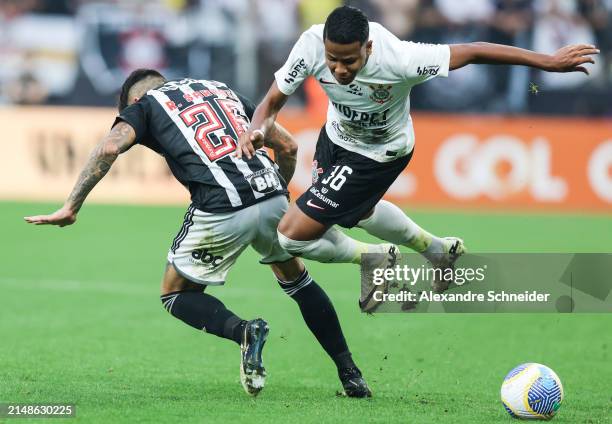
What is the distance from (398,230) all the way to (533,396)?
180 cm

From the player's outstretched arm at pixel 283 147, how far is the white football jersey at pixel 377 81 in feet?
1.13

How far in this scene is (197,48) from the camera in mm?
19922

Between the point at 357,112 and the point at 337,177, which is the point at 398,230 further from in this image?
the point at 357,112

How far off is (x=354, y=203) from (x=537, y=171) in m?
11.9

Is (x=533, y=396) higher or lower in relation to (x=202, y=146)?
lower

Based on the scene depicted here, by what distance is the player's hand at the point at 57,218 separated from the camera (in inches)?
242

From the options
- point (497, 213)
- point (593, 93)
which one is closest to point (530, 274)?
point (497, 213)

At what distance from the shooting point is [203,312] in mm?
6574

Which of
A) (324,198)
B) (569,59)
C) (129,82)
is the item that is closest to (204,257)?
(324,198)

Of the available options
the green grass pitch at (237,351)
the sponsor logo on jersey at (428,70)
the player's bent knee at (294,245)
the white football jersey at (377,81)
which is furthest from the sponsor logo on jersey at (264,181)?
the green grass pitch at (237,351)

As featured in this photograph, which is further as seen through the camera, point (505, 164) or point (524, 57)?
point (505, 164)

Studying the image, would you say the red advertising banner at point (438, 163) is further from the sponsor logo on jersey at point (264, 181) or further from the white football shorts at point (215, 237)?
the white football shorts at point (215, 237)

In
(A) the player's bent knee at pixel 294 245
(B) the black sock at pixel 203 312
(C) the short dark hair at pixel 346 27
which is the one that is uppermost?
(C) the short dark hair at pixel 346 27

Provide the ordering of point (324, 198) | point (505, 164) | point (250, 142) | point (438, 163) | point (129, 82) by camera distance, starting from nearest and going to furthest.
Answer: point (250, 142) → point (324, 198) → point (129, 82) → point (505, 164) → point (438, 163)
